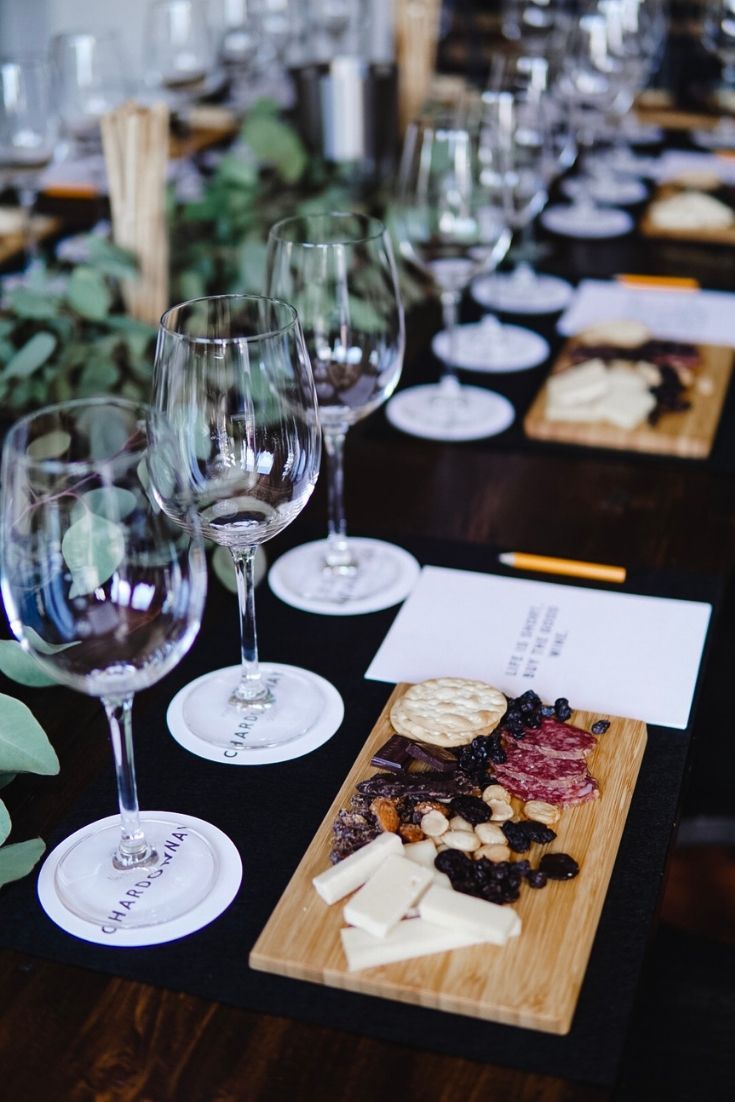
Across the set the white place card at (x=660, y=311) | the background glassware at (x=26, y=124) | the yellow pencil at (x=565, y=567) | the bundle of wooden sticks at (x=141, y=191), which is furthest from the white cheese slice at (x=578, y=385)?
the background glassware at (x=26, y=124)

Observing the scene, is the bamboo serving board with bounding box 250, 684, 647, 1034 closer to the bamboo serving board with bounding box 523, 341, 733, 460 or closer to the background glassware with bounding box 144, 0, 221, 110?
the bamboo serving board with bounding box 523, 341, 733, 460

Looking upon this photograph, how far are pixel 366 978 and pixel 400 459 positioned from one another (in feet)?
2.61

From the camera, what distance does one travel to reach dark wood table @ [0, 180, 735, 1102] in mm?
707

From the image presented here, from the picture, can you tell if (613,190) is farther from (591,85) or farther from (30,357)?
(30,357)

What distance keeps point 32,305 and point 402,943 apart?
1076 millimetres

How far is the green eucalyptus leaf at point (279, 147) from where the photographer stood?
7.29ft

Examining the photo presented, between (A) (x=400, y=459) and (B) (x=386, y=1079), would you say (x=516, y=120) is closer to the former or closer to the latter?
(A) (x=400, y=459)

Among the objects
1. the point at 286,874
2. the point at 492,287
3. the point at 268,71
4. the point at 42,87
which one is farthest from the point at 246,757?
the point at 268,71

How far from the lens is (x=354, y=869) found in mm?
789

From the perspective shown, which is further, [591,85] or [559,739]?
[591,85]

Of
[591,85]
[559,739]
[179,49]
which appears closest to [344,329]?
[559,739]

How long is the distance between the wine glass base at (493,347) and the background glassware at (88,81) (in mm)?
893

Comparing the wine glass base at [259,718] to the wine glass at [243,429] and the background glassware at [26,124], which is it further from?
the background glassware at [26,124]

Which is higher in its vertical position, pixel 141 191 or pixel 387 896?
pixel 141 191
